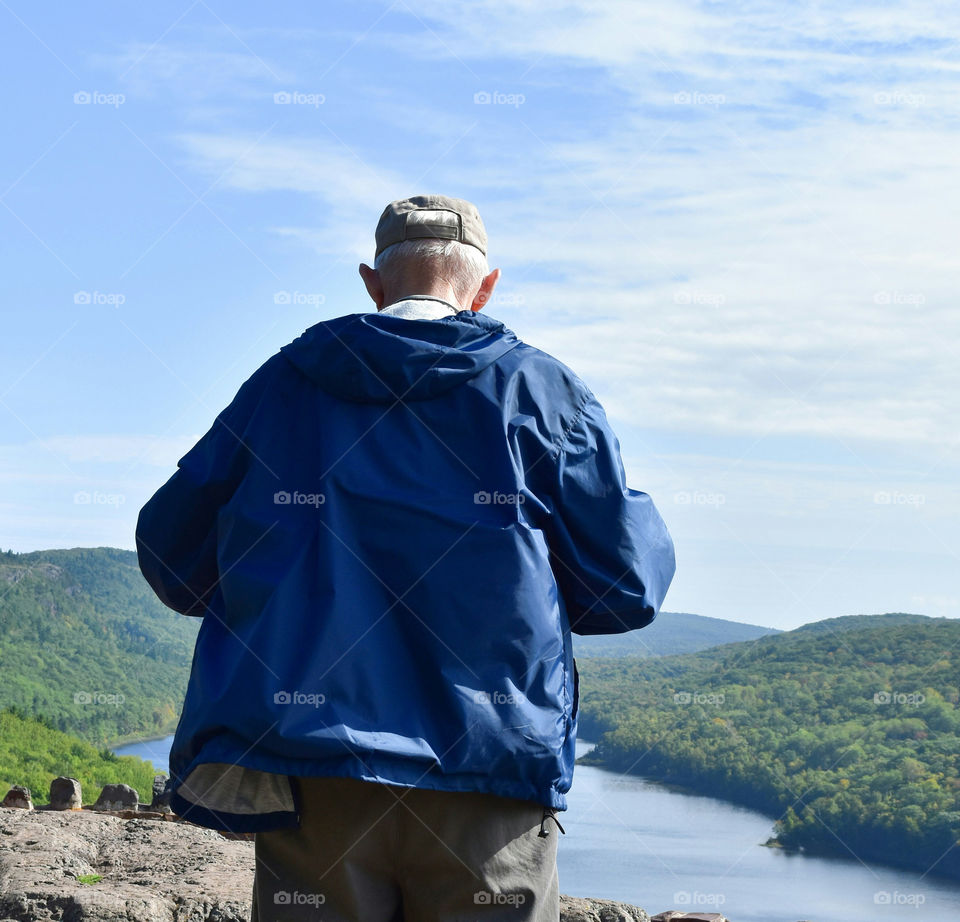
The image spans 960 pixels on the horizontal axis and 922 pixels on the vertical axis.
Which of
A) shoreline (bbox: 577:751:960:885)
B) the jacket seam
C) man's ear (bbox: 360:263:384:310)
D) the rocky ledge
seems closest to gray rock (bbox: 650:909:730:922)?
the rocky ledge

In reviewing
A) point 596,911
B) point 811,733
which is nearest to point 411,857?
point 596,911

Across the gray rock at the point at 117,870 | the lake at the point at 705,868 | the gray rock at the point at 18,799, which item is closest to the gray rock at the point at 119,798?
the lake at the point at 705,868

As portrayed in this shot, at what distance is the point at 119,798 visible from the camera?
5.96 m

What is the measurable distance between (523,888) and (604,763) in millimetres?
4359

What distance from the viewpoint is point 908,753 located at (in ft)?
42.2

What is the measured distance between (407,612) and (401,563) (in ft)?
0.29

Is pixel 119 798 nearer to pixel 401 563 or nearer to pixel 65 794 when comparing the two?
pixel 65 794

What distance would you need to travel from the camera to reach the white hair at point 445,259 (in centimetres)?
238

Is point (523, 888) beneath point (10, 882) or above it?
above

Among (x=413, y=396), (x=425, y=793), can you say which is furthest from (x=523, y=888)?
(x=413, y=396)

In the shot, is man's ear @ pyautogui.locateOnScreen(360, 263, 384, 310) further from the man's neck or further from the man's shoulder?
the man's shoulder

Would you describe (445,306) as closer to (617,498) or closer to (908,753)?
(617,498)

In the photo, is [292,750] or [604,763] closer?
[292,750]

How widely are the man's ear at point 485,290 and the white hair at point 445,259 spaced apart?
3cm
